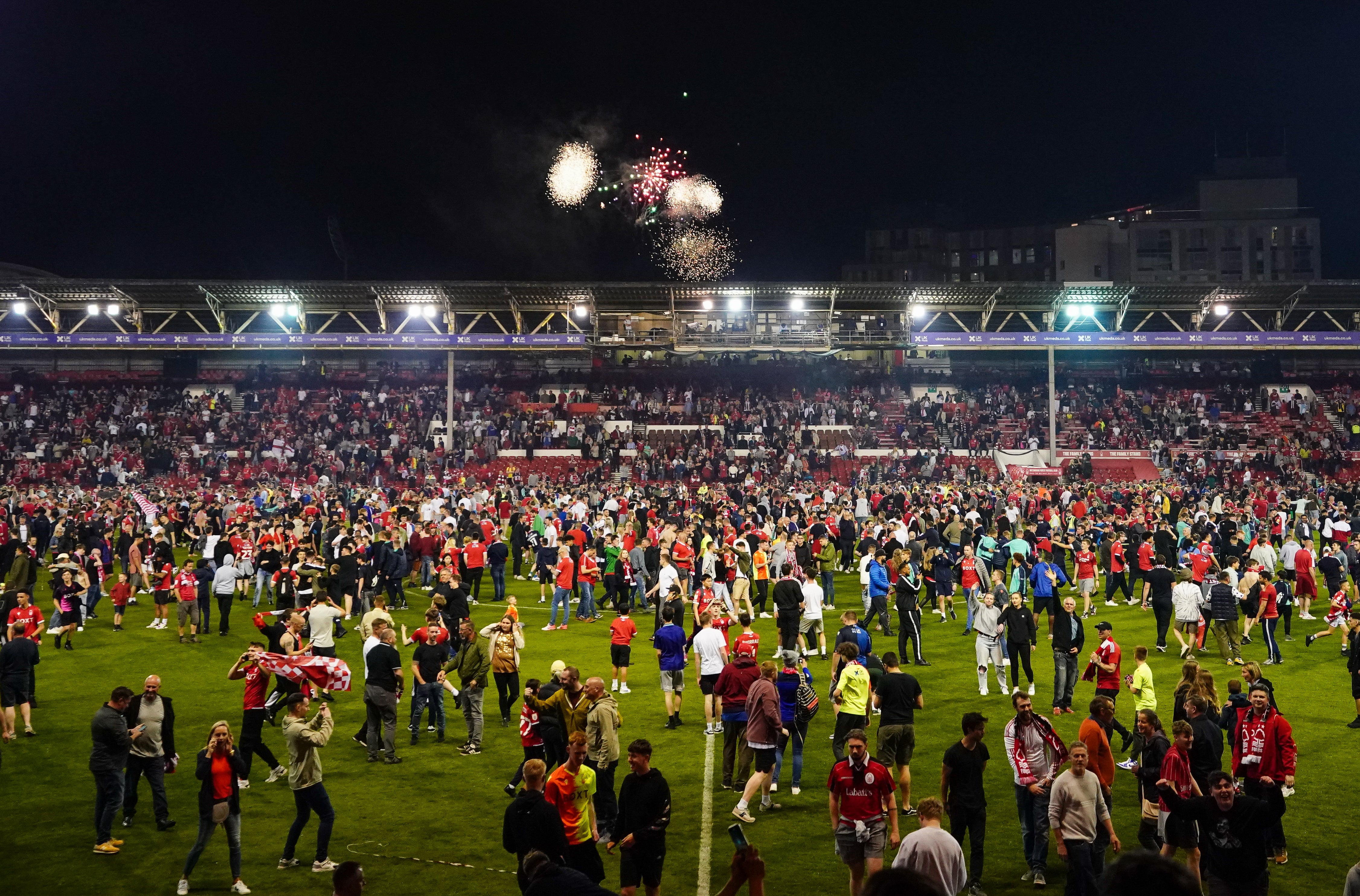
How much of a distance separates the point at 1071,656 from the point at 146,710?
11.5 m

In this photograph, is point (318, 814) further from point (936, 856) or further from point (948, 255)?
point (948, 255)

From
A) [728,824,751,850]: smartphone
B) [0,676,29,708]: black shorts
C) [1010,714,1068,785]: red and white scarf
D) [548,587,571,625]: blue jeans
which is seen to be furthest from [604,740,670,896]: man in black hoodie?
[548,587,571,625]: blue jeans

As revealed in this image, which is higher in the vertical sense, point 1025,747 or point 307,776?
point 1025,747

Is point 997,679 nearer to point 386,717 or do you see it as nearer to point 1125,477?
point 386,717

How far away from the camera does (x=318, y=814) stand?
31.1ft

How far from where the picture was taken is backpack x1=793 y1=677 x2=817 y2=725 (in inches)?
428

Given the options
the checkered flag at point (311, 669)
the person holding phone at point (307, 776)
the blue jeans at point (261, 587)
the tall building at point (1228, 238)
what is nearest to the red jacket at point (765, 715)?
the person holding phone at point (307, 776)

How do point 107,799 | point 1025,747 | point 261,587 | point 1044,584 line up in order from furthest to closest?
point 261,587, point 1044,584, point 107,799, point 1025,747

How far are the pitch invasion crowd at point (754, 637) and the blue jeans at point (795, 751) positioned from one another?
4cm

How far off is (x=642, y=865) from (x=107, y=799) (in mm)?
5738

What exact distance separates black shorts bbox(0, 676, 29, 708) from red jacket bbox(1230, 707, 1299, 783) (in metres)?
14.3

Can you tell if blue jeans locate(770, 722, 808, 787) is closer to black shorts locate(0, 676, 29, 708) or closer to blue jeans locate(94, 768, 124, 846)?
blue jeans locate(94, 768, 124, 846)

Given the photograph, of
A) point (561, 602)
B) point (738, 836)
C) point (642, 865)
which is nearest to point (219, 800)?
Result: point (642, 865)

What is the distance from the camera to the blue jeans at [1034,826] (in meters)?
8.96
